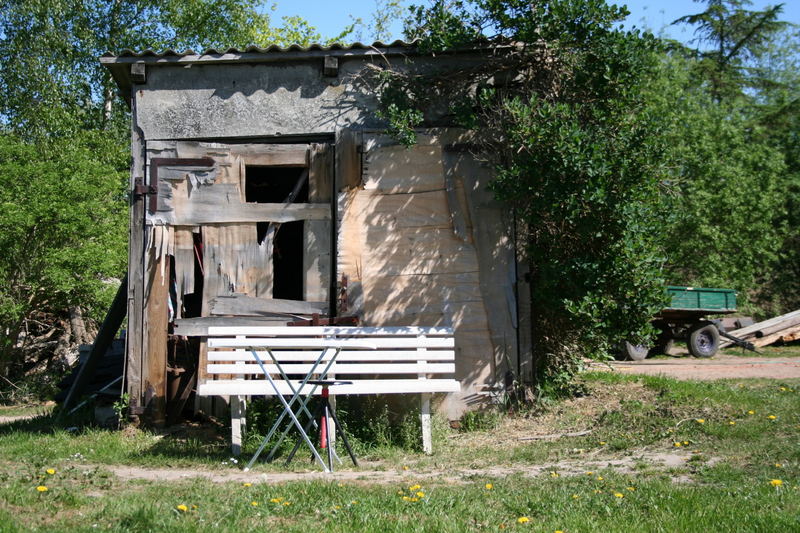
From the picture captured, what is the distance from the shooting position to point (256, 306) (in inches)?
346

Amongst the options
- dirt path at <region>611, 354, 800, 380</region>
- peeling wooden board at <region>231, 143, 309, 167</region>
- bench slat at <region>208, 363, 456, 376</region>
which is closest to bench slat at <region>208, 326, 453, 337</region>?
bench slat at <region>208, 363, 456, 376</region>

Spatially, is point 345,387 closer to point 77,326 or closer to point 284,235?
point 284,235

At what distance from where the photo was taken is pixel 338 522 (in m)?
4.76

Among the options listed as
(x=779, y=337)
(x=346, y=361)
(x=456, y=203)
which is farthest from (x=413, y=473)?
(x=779, y=337)

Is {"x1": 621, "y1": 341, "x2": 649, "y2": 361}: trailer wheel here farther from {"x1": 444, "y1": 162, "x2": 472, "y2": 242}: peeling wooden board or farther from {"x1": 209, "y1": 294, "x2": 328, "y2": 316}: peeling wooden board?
{"x1": 209, "y1": 294, "x2": 328, "y2": 316}: peeling wooden board

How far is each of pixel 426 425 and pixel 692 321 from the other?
40.6 ft

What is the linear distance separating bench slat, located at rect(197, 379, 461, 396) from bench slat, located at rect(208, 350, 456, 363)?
286 mm

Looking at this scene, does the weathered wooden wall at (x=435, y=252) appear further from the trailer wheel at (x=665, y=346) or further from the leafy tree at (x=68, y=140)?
the trailer wheel at (x=665, y=346)

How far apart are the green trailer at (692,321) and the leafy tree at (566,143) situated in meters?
8.70

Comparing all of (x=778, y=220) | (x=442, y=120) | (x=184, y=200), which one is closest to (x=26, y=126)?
(x=184, y=200)

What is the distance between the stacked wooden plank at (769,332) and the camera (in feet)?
64.4

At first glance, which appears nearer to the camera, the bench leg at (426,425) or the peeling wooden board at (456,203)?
the bench leg at (426,425)

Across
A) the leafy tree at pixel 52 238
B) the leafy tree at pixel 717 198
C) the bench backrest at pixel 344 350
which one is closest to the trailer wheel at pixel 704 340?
the leafy tree at pixel 717 198

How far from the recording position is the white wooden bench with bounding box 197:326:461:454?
7355 millimetres
